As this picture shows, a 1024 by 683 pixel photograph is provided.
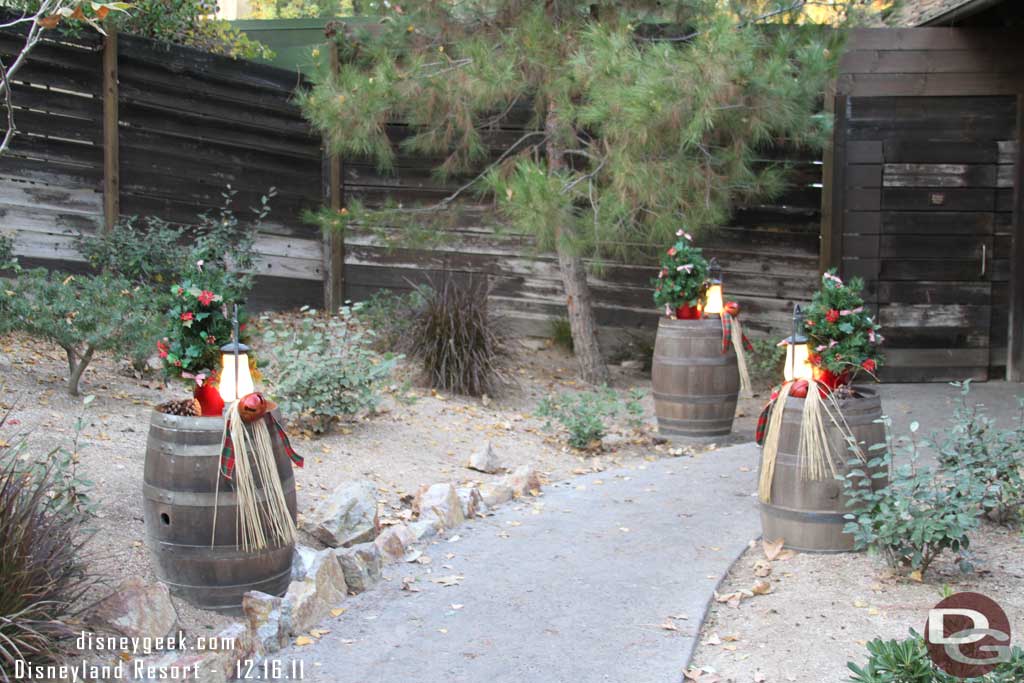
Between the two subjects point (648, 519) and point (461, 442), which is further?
point (461, 442)

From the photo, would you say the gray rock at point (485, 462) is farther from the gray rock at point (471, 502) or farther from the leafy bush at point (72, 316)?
the leafy bush at point (72, 316)

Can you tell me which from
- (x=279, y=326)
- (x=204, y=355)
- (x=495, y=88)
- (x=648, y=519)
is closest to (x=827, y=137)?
(x=495, y=88)

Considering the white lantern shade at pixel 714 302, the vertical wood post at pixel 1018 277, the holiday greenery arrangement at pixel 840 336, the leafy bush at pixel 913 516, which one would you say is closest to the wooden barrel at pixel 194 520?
the leafy bush at pixel 913 516

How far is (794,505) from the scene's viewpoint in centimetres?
457

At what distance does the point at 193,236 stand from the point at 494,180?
9.70 feet

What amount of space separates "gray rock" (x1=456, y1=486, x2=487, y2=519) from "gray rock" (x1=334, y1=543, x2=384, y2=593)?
0.91m

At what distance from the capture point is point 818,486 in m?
4.52

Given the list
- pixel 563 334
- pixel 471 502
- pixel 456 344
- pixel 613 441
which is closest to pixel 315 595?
pixel 471 502

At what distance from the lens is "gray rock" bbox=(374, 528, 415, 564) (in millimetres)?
4499

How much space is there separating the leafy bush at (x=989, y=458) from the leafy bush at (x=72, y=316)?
4.20m

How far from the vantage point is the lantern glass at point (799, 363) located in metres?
4.66

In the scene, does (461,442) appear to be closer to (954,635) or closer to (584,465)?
(584,465)

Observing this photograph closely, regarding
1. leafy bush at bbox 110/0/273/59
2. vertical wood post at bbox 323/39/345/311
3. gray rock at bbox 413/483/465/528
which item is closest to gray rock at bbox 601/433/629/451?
gray rock at bbox 413/483/465/528

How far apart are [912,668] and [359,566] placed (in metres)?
2.29
